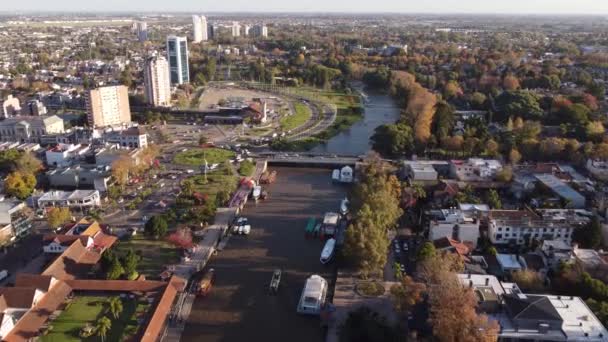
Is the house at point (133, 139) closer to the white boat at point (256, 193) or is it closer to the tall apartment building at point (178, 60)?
the white boat at point (256, 193)

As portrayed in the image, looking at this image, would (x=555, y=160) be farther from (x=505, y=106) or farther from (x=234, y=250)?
(x=234, y=250)

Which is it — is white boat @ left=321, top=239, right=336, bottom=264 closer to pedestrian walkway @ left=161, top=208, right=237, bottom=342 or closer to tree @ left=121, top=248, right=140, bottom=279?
pedestrian walkway @ left=161, top=208, right=237, bottom=342

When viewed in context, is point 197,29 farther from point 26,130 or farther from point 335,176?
point 335,176

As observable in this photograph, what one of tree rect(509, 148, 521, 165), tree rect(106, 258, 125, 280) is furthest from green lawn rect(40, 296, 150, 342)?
tree rect(509, 148, 521, 165)

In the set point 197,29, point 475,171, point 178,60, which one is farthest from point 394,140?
point 197,29

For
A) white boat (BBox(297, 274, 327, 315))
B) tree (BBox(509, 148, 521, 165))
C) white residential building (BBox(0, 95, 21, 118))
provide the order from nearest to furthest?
white boat (BBox(297, 274, 327, 315)) → tree (BBox(509, 148, 521, 165)) → white residential building (BBox(0, 95, 21, 118))

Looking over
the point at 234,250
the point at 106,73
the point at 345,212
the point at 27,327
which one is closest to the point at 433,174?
the point at 345,212
